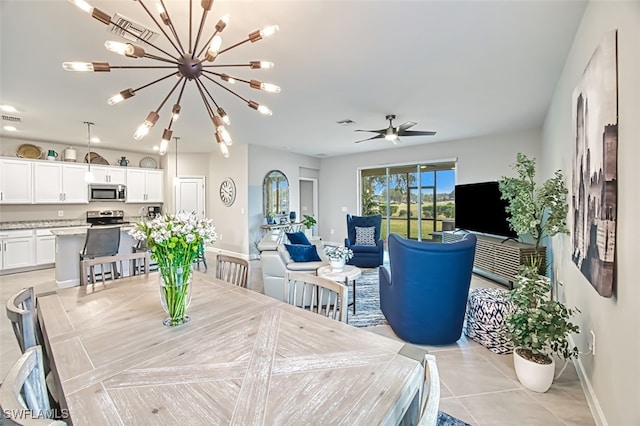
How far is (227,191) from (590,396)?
703cm

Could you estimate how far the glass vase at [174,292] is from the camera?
5.01ft

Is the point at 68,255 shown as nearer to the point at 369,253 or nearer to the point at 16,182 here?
the point at 16,182

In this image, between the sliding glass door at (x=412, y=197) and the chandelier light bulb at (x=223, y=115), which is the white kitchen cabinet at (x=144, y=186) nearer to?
the sliding glass door at (x=412, y=197)

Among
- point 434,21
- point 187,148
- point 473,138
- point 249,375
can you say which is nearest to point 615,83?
point 434,21

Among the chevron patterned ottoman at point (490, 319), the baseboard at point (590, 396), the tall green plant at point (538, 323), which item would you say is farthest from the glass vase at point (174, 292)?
the chevron patterned ottoman at point (490, 319)

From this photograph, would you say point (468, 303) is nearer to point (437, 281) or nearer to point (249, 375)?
point (437, 281)

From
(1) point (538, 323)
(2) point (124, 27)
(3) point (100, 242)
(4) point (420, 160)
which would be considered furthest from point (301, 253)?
(4) point (420, 160)

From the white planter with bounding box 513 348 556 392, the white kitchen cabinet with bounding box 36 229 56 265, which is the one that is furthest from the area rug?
the white kitchen cabinet with bounding box 36 229 56 265

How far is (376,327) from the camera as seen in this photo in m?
3.14

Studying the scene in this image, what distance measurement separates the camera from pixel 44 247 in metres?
5.69

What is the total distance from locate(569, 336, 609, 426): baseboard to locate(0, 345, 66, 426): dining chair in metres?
2.62

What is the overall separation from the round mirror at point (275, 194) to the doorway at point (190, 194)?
1.82 m

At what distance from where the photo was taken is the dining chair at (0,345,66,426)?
62 cm

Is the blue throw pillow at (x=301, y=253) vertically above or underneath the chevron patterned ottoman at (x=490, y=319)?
above
